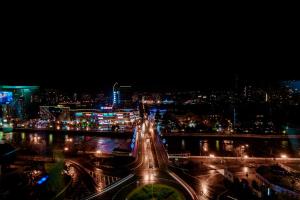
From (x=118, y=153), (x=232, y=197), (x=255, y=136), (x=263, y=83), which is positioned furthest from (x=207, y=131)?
(x=263, y=83)

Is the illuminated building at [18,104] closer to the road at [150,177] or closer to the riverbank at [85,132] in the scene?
the riverbank at [85,132]

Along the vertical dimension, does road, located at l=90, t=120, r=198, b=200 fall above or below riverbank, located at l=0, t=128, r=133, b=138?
above

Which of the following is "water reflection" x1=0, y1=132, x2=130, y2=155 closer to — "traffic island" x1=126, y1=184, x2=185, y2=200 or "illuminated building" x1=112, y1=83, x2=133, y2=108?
"traffic island" x1=126, y1=184, x2=185, y2=200

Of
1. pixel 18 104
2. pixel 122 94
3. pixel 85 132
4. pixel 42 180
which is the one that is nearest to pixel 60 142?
pixel 85 132

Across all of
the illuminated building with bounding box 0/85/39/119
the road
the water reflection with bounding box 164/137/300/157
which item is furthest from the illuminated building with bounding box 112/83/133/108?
the road

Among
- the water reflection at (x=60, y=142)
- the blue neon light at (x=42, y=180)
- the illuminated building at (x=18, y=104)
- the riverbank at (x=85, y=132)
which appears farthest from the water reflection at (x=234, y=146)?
the illuminated building at (x=18, y=104)

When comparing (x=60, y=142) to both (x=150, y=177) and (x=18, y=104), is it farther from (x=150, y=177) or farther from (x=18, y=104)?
(x=18, y=104)

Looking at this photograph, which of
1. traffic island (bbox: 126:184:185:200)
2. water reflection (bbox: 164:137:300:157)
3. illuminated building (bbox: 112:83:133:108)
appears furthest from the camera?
illuminated building (bbox: 112:83:133:108)

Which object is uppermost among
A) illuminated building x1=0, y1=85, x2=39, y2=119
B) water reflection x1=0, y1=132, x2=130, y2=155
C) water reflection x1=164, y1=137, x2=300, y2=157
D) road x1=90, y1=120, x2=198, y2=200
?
illuminated building x1=0, y1=85, x2=39, y2=119
